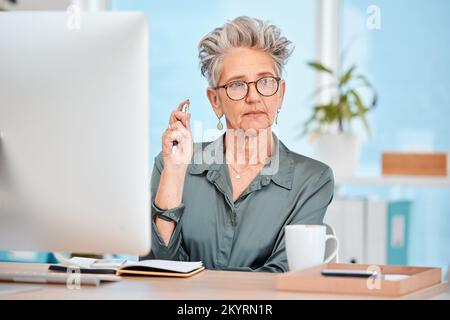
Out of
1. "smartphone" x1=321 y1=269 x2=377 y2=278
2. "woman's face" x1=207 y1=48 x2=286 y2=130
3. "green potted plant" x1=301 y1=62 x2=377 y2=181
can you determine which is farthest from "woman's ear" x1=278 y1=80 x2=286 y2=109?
"green potted plant" x1=301 y1=62 x2=377 y2=181

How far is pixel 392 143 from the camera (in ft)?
13.1

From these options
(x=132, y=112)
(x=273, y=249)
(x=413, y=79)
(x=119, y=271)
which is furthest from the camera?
(x=413, y=79)

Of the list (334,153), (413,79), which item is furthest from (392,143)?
(334,153)

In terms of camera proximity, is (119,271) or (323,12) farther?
(323,12)

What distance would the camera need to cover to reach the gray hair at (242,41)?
217 centimetres

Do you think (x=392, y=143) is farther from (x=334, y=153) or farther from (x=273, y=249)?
(x=273, y=249)

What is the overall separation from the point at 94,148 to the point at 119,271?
39 centimetres

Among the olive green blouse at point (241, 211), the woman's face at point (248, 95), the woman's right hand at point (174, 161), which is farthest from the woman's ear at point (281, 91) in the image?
the woman's right hand at point (174, 161)

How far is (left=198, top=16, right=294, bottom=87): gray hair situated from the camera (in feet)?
7.13

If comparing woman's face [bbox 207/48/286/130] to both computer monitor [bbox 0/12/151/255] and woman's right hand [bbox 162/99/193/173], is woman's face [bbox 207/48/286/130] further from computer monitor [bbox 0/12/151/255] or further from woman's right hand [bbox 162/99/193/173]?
computer monitor [bbox 0/12/151/255]

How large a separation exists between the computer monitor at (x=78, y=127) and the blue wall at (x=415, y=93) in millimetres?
2741

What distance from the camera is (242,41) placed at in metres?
2.17
